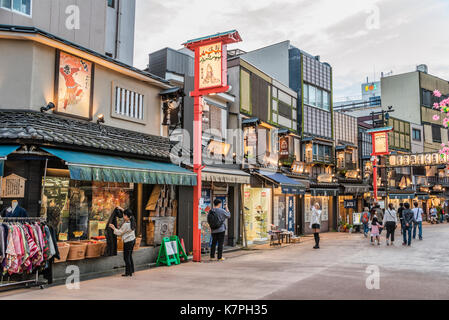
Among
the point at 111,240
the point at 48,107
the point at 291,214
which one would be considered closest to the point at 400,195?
the point at 291,214

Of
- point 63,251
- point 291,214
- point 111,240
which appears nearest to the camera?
point 63,251

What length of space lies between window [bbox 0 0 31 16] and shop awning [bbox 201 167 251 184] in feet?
24.9

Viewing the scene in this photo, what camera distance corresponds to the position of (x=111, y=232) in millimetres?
10867

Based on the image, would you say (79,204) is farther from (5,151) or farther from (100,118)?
(5,151)

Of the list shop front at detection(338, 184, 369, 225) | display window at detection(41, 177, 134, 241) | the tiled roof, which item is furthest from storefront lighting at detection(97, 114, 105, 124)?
shop front at detection(338, 184, 369, 225)

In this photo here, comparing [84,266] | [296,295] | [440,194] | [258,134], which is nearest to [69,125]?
[84,266]

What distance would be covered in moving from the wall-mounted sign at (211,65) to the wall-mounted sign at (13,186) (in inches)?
253

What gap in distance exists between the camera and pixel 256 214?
20.6m

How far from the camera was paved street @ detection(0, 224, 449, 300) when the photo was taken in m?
7.79

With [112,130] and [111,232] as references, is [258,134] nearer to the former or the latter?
[112,130]

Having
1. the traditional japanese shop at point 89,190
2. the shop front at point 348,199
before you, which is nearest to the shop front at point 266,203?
the traditional japanese shop at point 89,190

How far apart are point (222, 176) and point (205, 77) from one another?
13.7ft

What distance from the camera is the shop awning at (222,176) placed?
14461 millimetres

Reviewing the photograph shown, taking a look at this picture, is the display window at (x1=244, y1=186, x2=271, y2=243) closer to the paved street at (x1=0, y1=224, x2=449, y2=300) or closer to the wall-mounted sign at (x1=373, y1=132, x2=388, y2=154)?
the paved street at (x1=0, y1=224, x2=449, y2=300)
